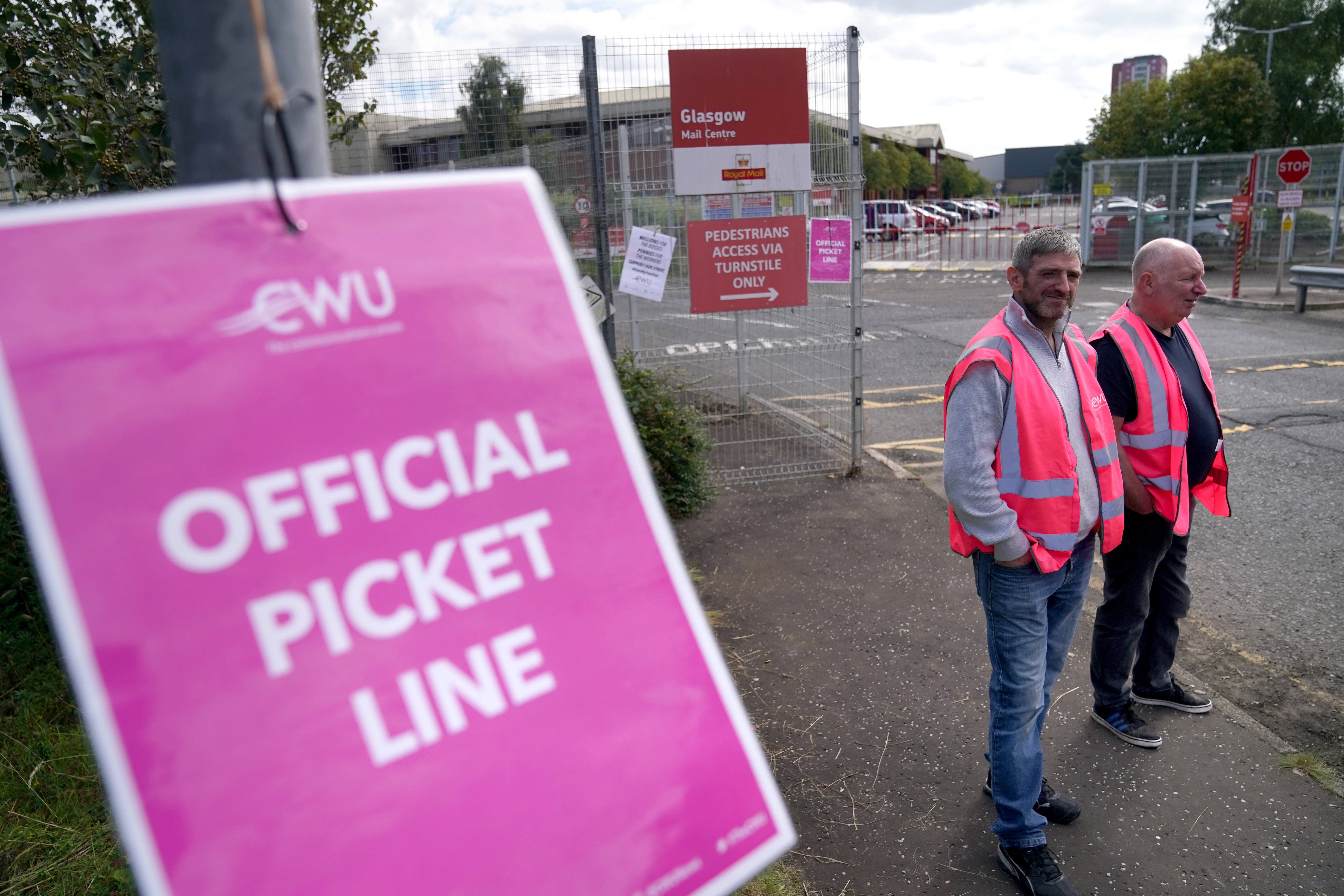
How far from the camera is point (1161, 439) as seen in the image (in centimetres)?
347

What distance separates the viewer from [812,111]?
6652 mm

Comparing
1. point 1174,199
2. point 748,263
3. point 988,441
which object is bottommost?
point 988,441

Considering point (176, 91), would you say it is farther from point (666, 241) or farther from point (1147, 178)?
point (1147, 178)

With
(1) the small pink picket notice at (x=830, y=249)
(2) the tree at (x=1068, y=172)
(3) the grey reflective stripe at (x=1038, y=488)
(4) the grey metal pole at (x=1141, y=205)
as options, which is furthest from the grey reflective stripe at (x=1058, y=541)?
(2) the tree at (x=1068, y=172)

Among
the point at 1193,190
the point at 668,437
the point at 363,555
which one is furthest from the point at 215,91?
the point at 1193,190

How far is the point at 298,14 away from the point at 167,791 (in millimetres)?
888

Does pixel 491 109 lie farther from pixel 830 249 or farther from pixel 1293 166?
pixel 1293 166

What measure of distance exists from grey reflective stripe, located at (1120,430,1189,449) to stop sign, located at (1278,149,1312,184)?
16017 mm

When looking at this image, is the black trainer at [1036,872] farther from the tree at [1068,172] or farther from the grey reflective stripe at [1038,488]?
the tree at [1068,172]

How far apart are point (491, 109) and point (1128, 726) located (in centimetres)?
546

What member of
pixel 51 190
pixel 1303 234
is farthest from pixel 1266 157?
pixel 51 190

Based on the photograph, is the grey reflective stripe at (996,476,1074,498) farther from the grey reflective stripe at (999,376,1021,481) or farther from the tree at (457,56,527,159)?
the tree at (457,56,527,159)

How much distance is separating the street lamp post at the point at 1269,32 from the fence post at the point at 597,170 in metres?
30.2

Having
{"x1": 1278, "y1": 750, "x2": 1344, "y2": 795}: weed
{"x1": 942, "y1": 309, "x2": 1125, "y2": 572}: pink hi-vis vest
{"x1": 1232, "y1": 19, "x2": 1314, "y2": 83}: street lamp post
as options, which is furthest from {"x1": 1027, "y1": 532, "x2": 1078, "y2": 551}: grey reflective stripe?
{"x1": 1232, "y1": 19, "x2": 1314, "y2": 83}: street lamp post
